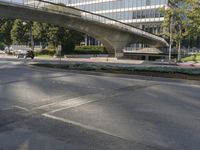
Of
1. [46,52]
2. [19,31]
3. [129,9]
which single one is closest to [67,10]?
[46,52]

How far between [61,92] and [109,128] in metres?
6.10

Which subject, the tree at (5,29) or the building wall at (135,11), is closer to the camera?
the building wall at (135,11)

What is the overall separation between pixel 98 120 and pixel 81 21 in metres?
46.3

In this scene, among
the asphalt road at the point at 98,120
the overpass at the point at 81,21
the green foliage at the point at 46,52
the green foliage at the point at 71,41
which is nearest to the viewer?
the asphalt road at the point at 98,120

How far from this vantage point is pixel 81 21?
5350 centimetres

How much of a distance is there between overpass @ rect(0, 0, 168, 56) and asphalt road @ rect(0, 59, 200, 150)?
106 ft

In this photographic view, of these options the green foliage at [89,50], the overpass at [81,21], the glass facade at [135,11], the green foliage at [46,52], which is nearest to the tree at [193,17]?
the overpass at [81,21]

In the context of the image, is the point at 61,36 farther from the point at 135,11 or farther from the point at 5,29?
the point at 135,11

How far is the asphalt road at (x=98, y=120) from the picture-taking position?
21.6ft

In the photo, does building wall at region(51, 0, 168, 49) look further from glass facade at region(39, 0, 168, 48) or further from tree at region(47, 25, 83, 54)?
tree at region(47, 25, 83, 54)

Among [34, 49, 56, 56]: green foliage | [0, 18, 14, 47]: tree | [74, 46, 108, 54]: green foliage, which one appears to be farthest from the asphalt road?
[0, 18, 14, 47]: tree

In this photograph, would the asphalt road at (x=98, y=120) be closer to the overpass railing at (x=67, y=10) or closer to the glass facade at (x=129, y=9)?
the overpass railing at (x=67, y=10)

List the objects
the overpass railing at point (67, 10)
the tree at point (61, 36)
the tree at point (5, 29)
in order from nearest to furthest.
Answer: the overpass railing at point (67, 10) < the tree at point (61, 36) < the tree at point (5, 29)

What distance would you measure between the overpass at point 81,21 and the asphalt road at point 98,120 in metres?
32.3
